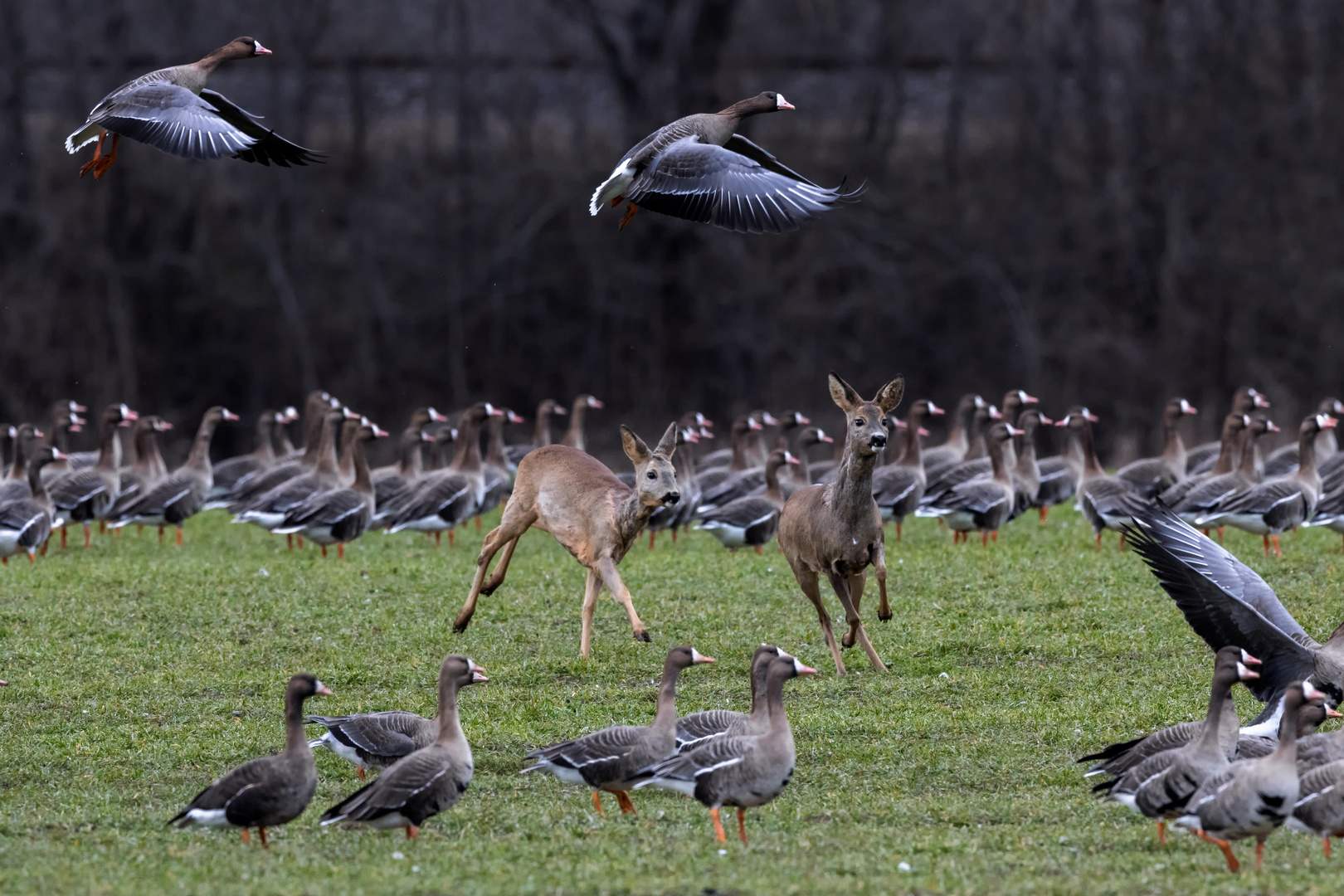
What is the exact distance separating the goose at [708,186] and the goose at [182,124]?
7.43ft

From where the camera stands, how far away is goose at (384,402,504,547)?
22.3m

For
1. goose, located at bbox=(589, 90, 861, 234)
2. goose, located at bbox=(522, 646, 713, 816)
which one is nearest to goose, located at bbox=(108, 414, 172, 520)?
goose, located at bbox=(589, 90, 861, 234)

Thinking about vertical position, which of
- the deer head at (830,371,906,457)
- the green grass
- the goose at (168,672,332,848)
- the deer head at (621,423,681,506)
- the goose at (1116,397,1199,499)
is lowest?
the green grass

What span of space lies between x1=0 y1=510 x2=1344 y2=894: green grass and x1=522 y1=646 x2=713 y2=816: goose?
26cm

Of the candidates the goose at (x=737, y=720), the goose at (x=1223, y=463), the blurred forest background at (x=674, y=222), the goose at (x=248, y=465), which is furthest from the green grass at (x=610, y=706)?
the blurred forest background at (x=674, y=222)

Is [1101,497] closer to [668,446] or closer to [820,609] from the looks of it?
[820,609]

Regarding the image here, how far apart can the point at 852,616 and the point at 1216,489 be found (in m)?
8.26

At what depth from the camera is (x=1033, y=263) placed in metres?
44.4

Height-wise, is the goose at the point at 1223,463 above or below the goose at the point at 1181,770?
above

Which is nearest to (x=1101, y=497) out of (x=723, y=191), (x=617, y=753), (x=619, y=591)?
(x=619, y=591)

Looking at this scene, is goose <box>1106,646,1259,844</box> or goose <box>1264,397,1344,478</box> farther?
goose <box>1264,397,1344,478</box>

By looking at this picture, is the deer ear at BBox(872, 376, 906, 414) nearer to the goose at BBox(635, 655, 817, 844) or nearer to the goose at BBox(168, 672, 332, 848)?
the goose at BBox(635, 655, 817, 844)

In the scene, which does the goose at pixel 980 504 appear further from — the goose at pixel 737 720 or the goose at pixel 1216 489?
the goose at pixel 737 720

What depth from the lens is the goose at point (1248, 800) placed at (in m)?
8.27
